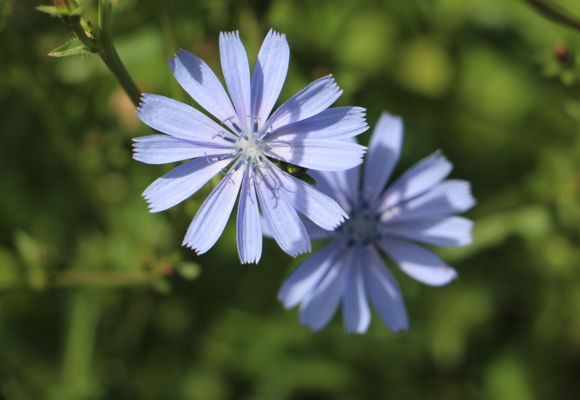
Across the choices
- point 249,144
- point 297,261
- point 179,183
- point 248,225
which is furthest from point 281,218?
point 297,261

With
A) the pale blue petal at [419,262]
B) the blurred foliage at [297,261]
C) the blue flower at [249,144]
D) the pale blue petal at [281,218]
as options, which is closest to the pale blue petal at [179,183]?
the blue flower at [249,144]

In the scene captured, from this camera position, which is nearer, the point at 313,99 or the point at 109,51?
the point at 109,51

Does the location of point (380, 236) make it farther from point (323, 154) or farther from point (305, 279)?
point (323, 154)

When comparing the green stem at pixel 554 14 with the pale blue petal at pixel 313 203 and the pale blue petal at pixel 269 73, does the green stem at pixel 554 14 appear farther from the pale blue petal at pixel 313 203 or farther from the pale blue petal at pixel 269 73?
the pale blue petal at pixel 313 203

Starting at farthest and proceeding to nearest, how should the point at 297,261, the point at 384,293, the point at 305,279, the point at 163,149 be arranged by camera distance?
the point at 297,261
the point at 384,293
the point at 305,279
the point at 163,149

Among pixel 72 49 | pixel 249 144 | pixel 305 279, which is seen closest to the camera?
pixel 72 49

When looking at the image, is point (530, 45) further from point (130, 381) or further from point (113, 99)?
point (130, 381)

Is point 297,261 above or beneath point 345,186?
above

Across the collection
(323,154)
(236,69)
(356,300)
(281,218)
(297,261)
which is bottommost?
(356,300)
